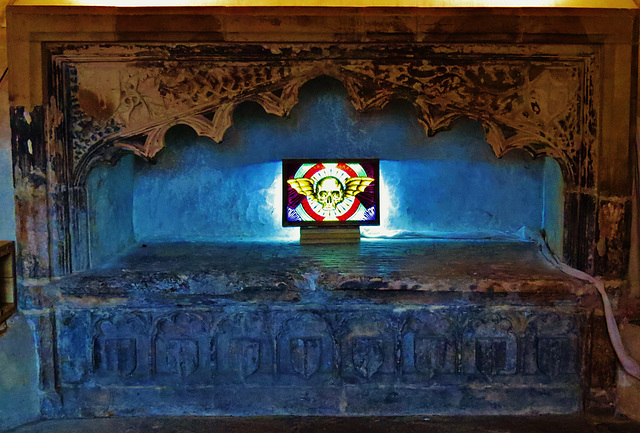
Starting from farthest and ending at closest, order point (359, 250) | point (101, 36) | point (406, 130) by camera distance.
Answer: point (406, 130) < point (359, 250) < point (101, 36)

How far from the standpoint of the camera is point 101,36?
322 cm

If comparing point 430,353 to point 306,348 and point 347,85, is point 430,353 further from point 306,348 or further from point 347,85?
point 347,85

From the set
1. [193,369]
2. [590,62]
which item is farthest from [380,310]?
[590,62]

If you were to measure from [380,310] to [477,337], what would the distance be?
1.78 feet

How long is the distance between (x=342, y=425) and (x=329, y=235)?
1360mm

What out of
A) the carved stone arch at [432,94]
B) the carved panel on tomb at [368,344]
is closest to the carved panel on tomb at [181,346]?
the carved panel on tomb at [368,344]

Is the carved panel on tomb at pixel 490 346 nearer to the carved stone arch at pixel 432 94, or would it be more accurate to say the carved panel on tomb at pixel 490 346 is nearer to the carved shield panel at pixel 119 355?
the carved stone arch at pixel 432 94

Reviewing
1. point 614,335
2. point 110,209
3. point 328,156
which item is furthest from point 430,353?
point 110,209

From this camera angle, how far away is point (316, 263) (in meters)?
3.53

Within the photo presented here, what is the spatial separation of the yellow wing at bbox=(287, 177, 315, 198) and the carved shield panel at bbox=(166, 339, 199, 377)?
130 cm

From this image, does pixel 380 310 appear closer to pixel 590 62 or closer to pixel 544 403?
pixel 544 403

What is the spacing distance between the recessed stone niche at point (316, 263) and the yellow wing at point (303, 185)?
2.70 feet

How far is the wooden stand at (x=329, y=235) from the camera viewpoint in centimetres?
422

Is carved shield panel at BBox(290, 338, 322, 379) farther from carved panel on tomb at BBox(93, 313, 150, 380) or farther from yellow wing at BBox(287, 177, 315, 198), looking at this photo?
yellow wing at BBox(287, 177, 315, 198)
